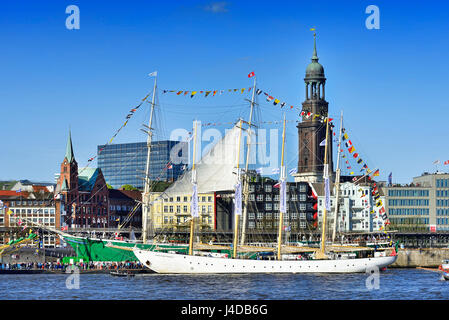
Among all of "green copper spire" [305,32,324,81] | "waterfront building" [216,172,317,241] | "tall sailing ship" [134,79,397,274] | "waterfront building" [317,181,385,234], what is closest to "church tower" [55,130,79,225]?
"waterfront building" [216,172,317,241]

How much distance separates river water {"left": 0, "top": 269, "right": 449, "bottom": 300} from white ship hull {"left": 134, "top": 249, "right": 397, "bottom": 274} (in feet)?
9.60

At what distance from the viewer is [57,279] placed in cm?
8562

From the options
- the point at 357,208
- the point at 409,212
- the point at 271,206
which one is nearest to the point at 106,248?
the point at 271,206

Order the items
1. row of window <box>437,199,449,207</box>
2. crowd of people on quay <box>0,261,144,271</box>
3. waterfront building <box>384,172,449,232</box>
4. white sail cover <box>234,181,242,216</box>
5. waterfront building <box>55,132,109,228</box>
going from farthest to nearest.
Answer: row of window <box>437,199,449,207</box> → waterfront building <box>384,172,449,232</box> → waterfront building <box>55,132,109,228</box> → crowd of people on quay <box>0,261,144,271</box> → white sail cover <box>234,181,242,216</box>

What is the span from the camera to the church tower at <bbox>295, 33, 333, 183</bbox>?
181 meters

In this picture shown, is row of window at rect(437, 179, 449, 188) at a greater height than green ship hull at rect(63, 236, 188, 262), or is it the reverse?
row of window at rect(437, 179, 449, 188)

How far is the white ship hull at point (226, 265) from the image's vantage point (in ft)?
313

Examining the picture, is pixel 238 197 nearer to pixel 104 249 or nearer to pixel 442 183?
pixel 104 249

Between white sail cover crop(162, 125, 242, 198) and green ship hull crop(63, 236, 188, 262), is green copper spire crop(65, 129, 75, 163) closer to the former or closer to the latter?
white sail cover crop(162, 125, 242, 198)

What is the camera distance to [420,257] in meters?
126

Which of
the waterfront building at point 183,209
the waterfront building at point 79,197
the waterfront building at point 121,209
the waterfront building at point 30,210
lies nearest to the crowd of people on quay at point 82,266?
the waterfront building at point 183,209

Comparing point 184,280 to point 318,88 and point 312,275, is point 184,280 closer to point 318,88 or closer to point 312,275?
point 312,275

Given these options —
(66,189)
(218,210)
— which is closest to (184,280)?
(218,210)
